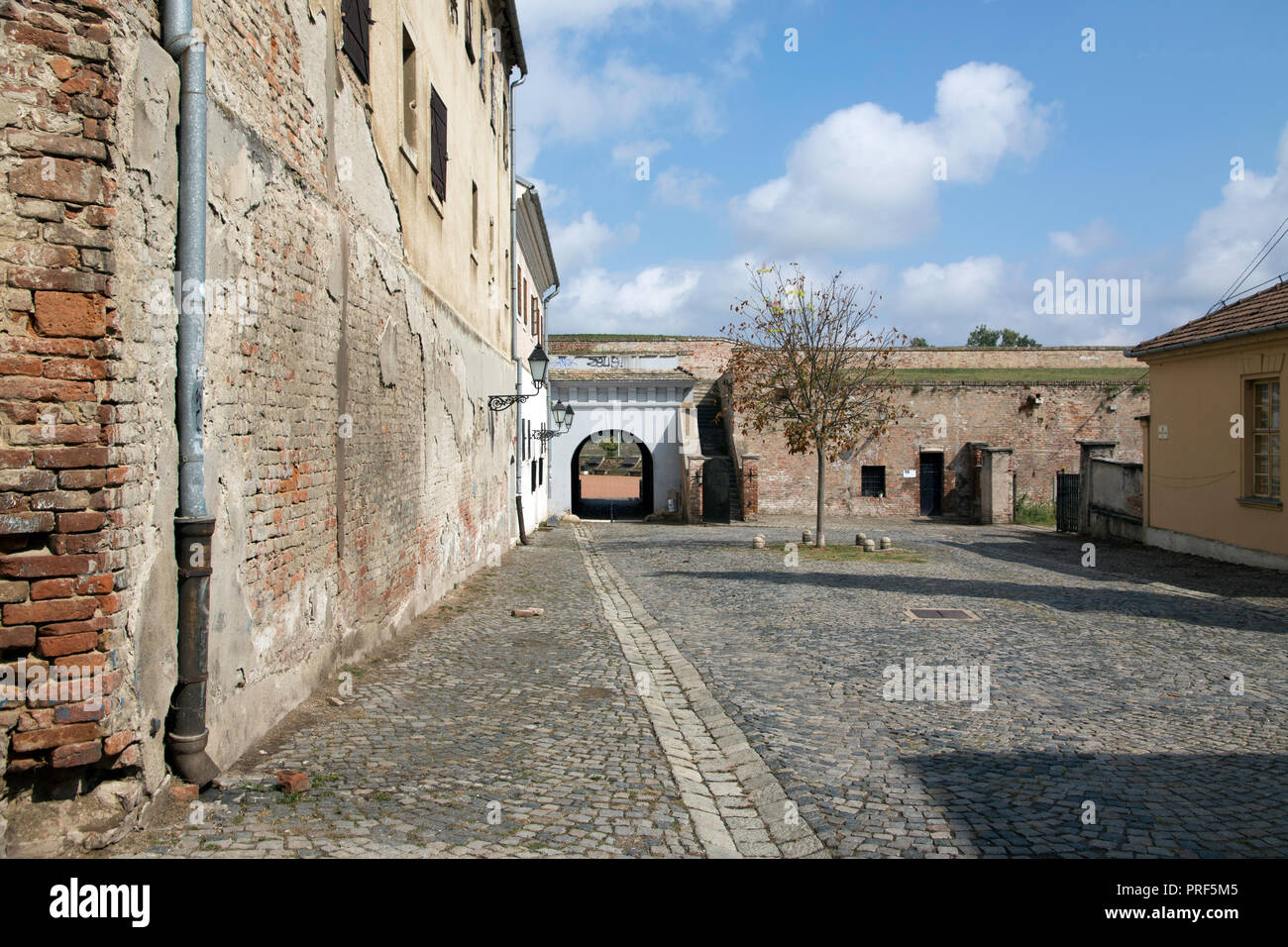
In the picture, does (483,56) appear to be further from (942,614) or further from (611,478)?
(611,478)

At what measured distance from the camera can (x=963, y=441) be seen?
3161 cm

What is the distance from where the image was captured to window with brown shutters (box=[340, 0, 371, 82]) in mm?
7191

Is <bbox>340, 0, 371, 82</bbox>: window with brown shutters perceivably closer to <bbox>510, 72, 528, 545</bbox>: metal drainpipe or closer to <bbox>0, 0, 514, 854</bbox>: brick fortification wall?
<bbox>0, 0, 514, 854</bbox>: brick fortification wall

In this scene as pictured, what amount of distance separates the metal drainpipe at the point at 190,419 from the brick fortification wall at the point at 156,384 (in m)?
0.08

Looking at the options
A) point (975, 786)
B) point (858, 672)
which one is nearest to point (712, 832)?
point (975, 786)

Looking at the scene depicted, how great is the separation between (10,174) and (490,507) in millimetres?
12560

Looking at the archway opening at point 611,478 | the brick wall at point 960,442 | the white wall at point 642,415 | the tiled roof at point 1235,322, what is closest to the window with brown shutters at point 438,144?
the tiled roof at point 1235,322

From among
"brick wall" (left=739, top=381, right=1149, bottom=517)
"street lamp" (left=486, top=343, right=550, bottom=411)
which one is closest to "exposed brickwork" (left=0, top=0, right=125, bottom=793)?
"street lamp" (left=486, top=343, right=550, bottom=411)

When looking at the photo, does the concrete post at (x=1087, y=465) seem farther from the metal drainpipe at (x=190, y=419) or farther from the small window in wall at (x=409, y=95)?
the metal drainpipe at (x=190, y=419)

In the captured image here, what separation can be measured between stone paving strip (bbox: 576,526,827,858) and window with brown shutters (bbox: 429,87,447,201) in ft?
19.7

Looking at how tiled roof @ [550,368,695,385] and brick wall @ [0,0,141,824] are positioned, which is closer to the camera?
brick wall @ [0,0,141,824]

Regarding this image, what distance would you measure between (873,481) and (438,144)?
76.0 ft

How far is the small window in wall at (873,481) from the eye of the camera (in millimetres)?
31438

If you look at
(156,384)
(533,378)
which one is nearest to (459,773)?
(156,384)
